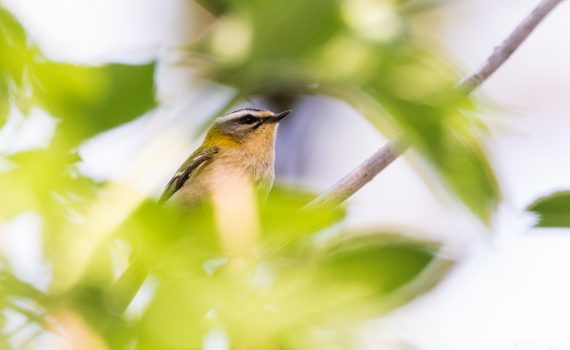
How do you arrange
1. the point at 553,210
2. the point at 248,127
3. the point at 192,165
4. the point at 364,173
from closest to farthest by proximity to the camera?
1. the point at 553,210
2. the point at 364,173
3. the point at 192,165
4. the point at 248,127

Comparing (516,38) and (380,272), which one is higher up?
(516,38)

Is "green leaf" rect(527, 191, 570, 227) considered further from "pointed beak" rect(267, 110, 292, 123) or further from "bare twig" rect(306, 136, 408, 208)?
"pointed beak" rect(267, 110, 292, 123)

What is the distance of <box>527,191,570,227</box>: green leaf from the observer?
63cm

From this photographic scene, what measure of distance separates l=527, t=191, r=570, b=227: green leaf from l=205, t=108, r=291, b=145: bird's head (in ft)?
14.4

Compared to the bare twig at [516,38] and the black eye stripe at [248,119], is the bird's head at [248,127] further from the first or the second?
the bare twig at [516,38]

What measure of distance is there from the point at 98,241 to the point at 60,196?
0.04 meters

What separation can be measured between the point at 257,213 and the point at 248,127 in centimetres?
504

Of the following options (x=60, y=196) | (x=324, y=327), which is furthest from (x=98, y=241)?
(x=324, y=327)

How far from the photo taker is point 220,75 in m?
0.55

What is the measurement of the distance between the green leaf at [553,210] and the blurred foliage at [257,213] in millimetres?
131

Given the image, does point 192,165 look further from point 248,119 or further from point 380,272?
point 380,272

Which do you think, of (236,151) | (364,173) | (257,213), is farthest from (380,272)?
(236,151)

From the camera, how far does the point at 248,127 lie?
5.48m

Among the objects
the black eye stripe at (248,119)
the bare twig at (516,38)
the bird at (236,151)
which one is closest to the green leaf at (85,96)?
the bare twig at (516,38)
